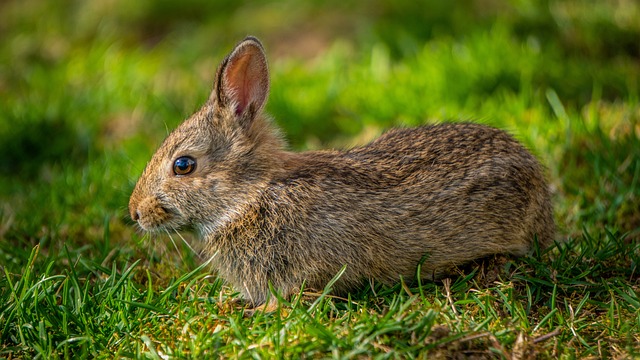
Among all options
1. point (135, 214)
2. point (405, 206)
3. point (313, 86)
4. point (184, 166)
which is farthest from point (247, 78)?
point (313, 86)

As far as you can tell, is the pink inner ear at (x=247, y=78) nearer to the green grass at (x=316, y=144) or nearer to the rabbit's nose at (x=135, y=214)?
the rabbit's nose at (x=135, y=214)

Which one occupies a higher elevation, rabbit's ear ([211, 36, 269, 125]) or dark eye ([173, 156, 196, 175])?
rabbit's ear ([211, 36, 269, 125])

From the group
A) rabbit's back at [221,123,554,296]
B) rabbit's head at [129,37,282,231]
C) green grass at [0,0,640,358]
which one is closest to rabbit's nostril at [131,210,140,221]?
rabbit's head at [129,37,282,231]

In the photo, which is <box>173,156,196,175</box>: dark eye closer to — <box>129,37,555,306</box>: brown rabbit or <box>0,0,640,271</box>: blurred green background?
<box>129,37,555,306</box>: brown rabbit

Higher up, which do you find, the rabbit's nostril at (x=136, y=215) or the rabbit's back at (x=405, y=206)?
the rabbit's nostril at (x=136, y=215)

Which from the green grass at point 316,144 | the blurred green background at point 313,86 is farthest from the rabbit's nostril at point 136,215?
the blurred green background at point 313,86

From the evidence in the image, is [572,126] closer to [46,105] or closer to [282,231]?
[282,231]

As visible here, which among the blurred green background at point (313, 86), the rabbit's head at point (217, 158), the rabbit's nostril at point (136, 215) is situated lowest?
the blurred green background at point (313, 86)

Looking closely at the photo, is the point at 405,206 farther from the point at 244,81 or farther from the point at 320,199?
the point at 244,81

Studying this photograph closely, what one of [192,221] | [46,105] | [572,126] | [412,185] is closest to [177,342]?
[192,221]
